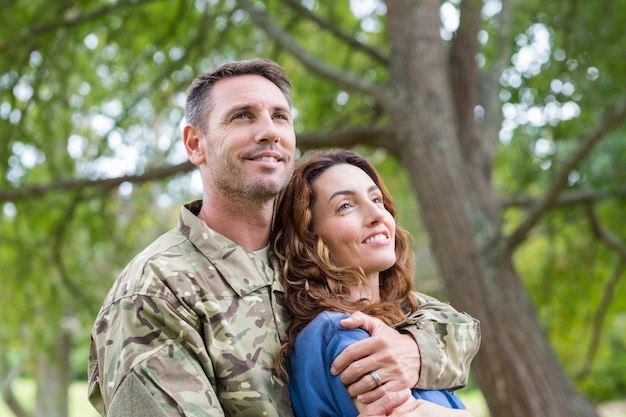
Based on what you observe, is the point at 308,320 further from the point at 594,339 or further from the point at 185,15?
the point at 594,339

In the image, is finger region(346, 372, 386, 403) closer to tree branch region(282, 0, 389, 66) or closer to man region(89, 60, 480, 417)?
man region(89, 60, 480, 417)

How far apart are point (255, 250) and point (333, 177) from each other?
14.3 inches

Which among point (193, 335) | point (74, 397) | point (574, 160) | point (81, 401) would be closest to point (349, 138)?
point (574, 160)

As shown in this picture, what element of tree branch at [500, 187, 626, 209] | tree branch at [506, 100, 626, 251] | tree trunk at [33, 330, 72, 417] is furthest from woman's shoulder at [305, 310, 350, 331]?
tree trunk at [33, 330, 72, 417]

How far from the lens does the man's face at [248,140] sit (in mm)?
2801

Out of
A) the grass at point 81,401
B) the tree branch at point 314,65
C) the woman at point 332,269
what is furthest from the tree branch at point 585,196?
the grass at point 81,401

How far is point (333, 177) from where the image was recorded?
302cm

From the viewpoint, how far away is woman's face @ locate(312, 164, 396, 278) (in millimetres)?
2902

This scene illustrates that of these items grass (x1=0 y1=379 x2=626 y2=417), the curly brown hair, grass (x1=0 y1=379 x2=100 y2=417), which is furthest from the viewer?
grass (x1=0 y1=379 x2=100 y2=417)

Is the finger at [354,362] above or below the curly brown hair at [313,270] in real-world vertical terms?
below

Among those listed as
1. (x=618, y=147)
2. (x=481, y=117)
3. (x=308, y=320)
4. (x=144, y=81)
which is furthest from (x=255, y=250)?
(x=144, y=81)

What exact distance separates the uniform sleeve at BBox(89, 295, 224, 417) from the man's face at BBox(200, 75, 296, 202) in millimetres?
509

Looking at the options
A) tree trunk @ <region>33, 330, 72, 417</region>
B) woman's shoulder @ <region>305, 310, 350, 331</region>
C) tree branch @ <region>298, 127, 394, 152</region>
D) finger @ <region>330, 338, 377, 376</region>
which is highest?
tree branch @ <region>298, 127, 394, 152</region>

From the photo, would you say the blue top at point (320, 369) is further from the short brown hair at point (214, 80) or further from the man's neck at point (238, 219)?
the short brown hair at point (214, 80)
